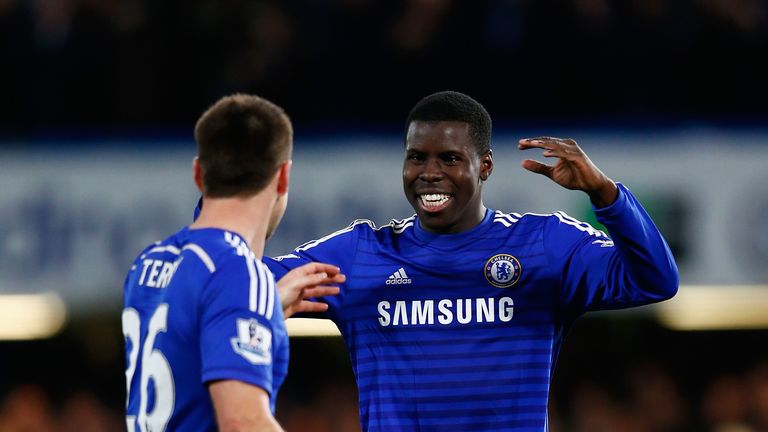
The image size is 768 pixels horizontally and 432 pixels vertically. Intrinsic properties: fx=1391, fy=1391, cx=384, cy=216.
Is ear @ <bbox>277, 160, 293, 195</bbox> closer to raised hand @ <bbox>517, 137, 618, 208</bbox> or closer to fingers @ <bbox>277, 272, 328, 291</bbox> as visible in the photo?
fingers @ <bbox>277, 272, 328, 291</bbox>

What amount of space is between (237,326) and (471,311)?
64.9 inches

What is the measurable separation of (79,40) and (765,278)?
5716 mm

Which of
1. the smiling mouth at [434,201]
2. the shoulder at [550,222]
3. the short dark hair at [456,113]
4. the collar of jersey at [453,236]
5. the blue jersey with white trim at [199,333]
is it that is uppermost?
the short dark hair at [456,113]

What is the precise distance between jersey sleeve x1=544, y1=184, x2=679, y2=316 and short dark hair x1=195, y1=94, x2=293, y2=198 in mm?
1403

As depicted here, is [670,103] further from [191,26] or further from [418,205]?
[418,205]

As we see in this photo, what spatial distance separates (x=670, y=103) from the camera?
10.6 metres

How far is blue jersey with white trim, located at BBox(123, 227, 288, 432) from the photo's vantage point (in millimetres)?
3977

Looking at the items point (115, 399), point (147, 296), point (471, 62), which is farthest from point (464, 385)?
point (115, 399)

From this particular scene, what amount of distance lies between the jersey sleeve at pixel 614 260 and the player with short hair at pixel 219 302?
1.35 m

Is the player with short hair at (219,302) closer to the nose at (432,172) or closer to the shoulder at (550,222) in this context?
the nose at (432,172)

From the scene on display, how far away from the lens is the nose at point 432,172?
5.42 m

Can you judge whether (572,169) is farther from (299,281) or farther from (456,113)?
(299,281)

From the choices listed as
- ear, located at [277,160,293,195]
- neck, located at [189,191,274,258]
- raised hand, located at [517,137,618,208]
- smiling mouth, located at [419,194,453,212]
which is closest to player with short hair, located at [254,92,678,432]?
smiling mouth, located at [419,194,453,212]

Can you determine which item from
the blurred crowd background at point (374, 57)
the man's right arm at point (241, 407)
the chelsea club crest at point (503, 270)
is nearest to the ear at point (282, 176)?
the man's right arm at point (241, 407)
